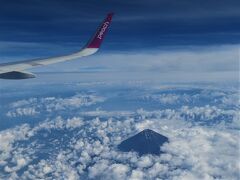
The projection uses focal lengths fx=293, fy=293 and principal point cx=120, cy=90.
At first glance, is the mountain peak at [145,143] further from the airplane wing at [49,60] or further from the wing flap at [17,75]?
the wing flap at [17,75]

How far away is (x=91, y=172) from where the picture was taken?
73.5 metres

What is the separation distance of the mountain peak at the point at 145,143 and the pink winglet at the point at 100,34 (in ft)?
286

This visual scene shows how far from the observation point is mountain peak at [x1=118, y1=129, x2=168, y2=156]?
326ft

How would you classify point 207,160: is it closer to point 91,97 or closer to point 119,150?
point 119,150

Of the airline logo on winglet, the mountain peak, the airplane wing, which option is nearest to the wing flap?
the airplane wing

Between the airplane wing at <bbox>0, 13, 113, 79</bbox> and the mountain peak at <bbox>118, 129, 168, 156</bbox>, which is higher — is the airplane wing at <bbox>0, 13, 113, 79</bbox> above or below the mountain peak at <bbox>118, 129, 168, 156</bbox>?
above

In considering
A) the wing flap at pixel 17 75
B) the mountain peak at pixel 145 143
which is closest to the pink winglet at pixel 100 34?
the wing flap at pixel 17 75

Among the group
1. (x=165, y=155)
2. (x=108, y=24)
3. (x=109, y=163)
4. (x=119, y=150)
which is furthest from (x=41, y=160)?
(x=108, y=24)

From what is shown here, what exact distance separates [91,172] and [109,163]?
24.0 feet

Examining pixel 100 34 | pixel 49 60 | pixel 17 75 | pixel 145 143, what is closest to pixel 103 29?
pixel 100 34

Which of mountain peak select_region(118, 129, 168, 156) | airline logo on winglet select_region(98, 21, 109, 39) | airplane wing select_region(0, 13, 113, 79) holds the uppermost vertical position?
airline logo on winglet select_region(98, 21, 109, 39)

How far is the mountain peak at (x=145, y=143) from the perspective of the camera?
99469 millimetres

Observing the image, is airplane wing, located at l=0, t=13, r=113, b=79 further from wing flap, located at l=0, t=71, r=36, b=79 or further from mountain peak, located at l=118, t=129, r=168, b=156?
mountain peak, located at l=118, t=129, r=168, b=156

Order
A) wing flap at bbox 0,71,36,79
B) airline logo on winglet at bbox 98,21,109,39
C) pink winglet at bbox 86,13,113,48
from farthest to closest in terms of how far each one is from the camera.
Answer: airline logo on winglet at bbox 98,21,109,39 < pink winglet at bbox 86,13,113,48 < wing flap at bbox 0,71,36,79
